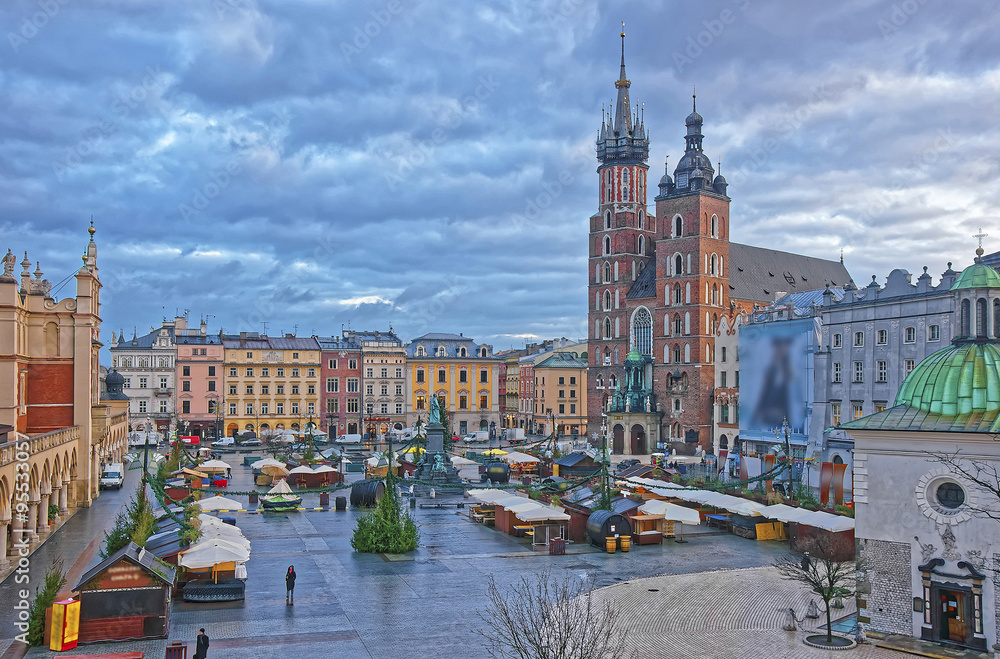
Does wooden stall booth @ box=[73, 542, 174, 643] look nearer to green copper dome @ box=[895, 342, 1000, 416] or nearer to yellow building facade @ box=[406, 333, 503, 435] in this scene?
green copper dome @ box=[895, 342, 1000, 416]

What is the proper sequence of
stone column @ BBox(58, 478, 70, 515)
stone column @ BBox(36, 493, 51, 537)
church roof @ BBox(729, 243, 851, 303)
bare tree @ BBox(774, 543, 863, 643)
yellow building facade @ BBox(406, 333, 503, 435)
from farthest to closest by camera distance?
yellow building facade @ BBox(406, 333, 503, 435), church roof @ BBox(729, 243, 851, 303), stone column @ BBox(58, 478, 70, 515), stone column @ BBox(36, 493, 51, 537), bare tree @ BBox(774, 543, 863, 643)

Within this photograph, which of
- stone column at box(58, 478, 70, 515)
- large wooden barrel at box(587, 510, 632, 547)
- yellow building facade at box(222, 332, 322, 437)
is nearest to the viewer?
large wooden barrel at box(587, 510, 632, 547)

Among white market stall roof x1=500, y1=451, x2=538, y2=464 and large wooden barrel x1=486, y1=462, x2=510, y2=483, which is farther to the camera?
white market stall roof x1=500, y1=451, x2=538, y2=464

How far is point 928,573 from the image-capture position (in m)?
22.1

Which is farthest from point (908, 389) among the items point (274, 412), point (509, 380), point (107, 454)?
point (509, 380)

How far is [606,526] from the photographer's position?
120ft

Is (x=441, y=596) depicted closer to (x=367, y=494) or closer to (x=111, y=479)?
(x=367, y=494)

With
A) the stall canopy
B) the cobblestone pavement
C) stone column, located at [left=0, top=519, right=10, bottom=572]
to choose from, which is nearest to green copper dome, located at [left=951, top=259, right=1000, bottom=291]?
the cobblestone pavement

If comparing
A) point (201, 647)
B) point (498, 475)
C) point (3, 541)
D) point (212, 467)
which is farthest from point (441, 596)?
point (212, 467)

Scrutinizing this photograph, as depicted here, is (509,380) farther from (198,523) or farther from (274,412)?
(198,523)

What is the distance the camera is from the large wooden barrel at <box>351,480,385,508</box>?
47.7 meters

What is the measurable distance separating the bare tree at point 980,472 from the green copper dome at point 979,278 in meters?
4.45

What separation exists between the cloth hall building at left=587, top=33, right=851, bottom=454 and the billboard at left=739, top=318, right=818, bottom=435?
641 inches

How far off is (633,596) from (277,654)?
11.3 metres
